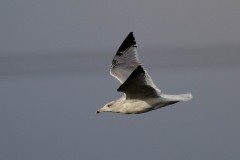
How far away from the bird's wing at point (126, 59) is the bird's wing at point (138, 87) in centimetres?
92

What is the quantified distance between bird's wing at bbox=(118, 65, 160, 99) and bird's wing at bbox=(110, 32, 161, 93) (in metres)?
0.92

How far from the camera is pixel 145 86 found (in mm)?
9109

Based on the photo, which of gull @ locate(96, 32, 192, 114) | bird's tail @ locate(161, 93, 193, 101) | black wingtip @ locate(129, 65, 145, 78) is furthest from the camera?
bird's tail @ locate(161, 93, 193, 101)

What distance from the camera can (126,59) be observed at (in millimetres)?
10453

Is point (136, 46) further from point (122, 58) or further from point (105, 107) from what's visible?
point (105, 107)

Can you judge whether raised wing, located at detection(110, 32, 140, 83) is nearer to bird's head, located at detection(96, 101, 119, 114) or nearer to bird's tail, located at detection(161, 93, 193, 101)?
bird's head, located at detection(96, 101, 119, 114)

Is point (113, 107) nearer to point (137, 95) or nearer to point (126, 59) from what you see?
point (137, 95)

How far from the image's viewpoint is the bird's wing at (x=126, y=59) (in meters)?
10.3

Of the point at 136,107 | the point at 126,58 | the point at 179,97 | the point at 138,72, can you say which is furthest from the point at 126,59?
the point at 138,72

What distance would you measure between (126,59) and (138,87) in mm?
1403

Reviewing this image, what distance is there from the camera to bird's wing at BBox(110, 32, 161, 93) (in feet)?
33.7

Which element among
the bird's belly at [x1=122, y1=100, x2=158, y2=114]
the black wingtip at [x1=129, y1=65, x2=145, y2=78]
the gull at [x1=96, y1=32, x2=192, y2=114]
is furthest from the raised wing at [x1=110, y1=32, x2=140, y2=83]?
the black wingtip at [x1=129, y1=65, x2=145, y2=78]

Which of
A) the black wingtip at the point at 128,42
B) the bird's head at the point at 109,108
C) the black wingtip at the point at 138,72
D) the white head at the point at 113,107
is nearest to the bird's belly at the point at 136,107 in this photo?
the white head at the point at 113,107

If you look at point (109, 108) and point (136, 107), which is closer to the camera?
point (136, 107)
